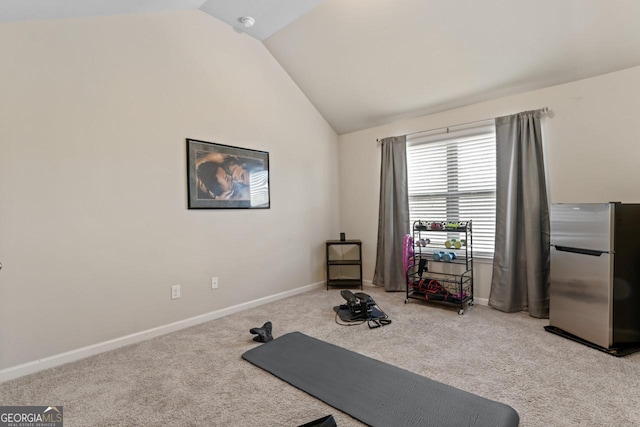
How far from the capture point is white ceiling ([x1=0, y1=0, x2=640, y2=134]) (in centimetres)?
237

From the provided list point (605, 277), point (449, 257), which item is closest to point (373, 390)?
point (605, 277)

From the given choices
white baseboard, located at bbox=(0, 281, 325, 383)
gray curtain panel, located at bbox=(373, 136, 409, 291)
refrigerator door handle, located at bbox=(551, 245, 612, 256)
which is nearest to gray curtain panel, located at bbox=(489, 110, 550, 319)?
refrigerator door handle, located at bbox=(551, 245, 612, 256)

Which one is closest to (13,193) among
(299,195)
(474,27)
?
(299,195)

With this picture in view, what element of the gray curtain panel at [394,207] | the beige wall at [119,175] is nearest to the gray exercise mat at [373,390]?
the beige wall at [119,175]

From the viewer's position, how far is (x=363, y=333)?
2.73 metres

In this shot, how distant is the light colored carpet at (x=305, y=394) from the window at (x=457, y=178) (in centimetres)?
113

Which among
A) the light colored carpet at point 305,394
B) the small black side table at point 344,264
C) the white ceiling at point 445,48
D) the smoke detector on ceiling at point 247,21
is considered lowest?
the light colored carpet at point 305,394

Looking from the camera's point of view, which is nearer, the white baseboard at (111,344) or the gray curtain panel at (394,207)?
the white baseboard at (111,344)

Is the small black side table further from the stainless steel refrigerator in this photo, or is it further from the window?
the stainless steel refrigerator

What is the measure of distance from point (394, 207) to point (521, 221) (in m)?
1.44

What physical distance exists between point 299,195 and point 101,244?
2.29 m

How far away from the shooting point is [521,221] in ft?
10.3

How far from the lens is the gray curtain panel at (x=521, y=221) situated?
299 centimetres

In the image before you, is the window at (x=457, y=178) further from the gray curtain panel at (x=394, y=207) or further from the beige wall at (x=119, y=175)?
the beige wall at (x=119, y=175)
